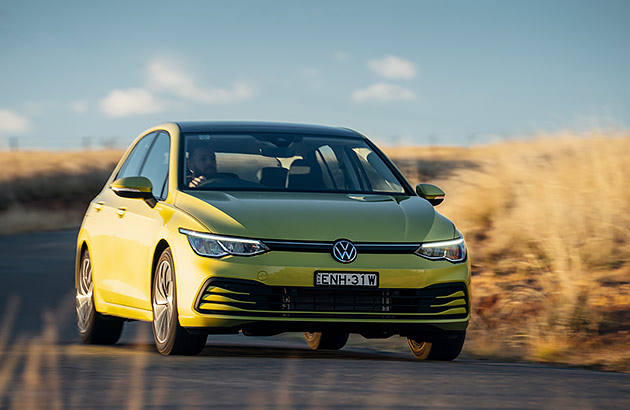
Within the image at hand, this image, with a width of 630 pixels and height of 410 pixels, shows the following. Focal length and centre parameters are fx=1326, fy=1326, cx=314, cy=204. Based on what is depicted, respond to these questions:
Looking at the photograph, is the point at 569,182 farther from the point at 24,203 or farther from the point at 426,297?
the point at 24,203

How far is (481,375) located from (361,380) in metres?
0.92

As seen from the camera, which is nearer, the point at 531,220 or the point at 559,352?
the point at 559,352

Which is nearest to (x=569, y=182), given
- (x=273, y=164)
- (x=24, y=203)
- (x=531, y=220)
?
(x=531, y=220)

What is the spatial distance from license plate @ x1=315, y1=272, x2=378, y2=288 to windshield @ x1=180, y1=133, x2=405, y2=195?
118 centimetres

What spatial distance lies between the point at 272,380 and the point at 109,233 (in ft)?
10.2

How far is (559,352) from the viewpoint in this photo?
1078cm

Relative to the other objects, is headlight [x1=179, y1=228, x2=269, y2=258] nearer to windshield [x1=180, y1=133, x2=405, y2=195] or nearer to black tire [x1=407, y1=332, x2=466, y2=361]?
windshield [x1=180, y1=133, x2=405, y2=195]

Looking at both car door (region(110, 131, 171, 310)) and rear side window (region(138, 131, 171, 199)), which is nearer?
car door (region(110, 131, 171, 310))

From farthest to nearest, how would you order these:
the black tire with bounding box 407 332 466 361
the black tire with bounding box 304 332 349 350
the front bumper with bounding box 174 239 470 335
Answer: the black tire with bounding box 304 332 349 350
the black tire with bounding box 407 332 466 361
the front bumper with bounding box 174 239 470 335

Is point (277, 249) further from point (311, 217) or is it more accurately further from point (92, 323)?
point (92, 323)

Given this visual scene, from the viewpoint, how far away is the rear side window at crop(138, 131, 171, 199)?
31.5 feet

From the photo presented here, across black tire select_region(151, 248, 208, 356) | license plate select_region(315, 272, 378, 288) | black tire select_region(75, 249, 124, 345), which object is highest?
license plate select_region(315, 272, 378, 288)

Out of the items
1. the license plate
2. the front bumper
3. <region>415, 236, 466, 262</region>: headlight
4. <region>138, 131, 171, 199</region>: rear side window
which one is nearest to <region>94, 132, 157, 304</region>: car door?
<region>138, 131, 171, 199</region>: rear side window

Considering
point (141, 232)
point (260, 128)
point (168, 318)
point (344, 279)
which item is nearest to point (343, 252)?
point (344, 279)
